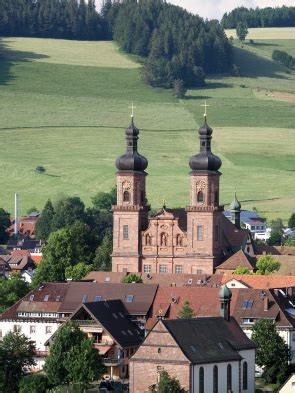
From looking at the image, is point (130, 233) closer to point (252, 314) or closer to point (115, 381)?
point (252, 314)

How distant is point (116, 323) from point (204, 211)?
106ft

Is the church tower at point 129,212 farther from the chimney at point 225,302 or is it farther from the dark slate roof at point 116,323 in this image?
the chimney at point 225,302

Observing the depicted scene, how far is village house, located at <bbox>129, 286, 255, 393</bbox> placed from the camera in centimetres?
9175

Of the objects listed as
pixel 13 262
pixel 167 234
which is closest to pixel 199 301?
pixel 167 234

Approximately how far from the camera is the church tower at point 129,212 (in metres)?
138

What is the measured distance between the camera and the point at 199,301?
11056 cm

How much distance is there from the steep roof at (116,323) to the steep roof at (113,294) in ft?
8.60

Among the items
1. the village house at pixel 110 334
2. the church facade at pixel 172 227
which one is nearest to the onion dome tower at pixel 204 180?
the church facade at pixel 172 227

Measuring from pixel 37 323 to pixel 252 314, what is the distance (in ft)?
39.1

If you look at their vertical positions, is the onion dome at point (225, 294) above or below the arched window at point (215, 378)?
above

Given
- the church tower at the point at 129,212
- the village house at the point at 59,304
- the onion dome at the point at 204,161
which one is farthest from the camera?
the church tower at the point at 129,212

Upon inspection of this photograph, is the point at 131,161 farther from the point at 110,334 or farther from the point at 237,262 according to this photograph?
the point at 110,334

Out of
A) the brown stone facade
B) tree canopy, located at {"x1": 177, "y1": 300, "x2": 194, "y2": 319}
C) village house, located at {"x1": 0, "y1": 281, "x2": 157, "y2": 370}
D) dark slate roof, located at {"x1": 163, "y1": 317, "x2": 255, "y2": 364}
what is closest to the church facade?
village house, located at {"x1": 0, "y1": 281, "x2": 157, "y2": 370}

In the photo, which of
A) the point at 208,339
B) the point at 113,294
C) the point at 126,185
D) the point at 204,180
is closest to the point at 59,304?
the point at 113,294
